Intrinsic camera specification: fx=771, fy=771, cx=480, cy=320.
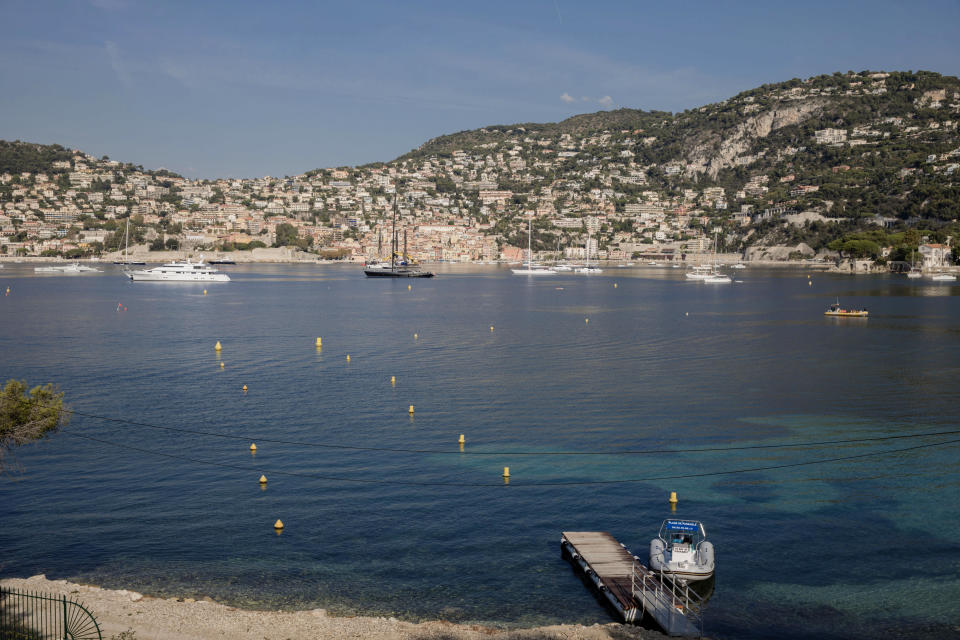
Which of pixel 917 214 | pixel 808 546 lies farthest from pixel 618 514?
pixel 917 214

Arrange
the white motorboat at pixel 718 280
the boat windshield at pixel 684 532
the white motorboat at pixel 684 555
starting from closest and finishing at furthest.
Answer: the white motorboat at pixel 684 555 < the boat windshield at pixel 684 532 < the white motorboat at pixel 718 280

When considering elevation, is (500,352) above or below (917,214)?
below

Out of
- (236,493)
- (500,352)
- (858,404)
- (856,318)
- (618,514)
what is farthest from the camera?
(856,318)

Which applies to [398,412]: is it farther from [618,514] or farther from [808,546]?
[808,546]

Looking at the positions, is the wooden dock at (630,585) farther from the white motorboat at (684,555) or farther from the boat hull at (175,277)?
the boat hull at (175,277)

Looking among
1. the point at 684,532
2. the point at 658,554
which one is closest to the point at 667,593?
the point at 658,554

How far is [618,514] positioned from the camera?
18141 millimetres

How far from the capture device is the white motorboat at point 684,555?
1434cm

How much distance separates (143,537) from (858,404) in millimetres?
26111

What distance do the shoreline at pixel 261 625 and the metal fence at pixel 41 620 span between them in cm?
28

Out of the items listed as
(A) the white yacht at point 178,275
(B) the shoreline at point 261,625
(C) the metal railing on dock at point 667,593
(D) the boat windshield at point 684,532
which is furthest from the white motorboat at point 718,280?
(B) the shoreline at point 261,625

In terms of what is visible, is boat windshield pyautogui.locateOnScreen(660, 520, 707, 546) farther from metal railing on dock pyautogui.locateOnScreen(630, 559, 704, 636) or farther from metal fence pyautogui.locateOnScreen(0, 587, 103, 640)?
metal fence pyautogui.locateOnScreen(0, 587, 103, 640)

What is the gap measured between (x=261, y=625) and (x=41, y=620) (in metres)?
3.25

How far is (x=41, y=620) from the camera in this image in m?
11.7
